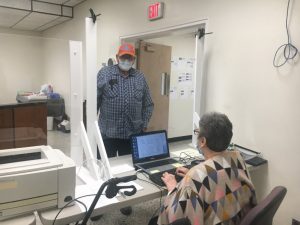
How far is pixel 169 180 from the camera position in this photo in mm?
1667

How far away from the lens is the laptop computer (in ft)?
6.46

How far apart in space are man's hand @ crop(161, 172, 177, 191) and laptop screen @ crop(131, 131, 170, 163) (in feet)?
1.09

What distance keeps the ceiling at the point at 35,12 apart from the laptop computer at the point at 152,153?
3.66m

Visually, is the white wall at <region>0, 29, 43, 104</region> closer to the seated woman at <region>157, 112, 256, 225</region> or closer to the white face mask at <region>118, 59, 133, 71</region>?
the white face mask at <region>118, 59, 133, 71</region>

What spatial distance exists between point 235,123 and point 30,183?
71.7 inches

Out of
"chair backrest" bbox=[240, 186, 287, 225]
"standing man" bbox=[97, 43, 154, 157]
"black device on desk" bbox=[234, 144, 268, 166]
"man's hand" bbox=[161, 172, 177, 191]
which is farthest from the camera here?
"standing man" bbox=[97, 43, 154, 157]

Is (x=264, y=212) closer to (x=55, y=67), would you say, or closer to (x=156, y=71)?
(x=156, y=71)

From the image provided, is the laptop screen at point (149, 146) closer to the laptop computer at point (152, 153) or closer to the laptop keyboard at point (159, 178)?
the laptop computer at point (152, 153)

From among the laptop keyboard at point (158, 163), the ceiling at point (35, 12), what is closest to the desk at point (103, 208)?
the laptop keyboard at point (158, 163)

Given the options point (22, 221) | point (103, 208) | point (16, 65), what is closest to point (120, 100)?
point (103, 208)

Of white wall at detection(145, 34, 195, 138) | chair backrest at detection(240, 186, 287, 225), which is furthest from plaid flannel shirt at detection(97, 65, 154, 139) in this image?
white wall at detection(145, 34, 195, 138)

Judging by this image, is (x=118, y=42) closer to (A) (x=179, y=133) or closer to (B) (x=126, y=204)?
(A) (x=179, y=133)

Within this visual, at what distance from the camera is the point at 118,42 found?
154 inches

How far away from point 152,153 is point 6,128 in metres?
2.19
